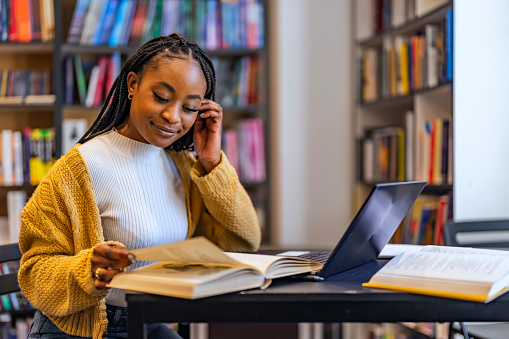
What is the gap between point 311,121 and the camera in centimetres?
299

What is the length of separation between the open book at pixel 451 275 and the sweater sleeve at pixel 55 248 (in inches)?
19.6

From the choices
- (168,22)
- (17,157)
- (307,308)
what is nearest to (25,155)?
→ (17,157)

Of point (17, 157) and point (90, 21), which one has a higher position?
point (90, 21)

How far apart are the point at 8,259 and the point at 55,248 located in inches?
14.7

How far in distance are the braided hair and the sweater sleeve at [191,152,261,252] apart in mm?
131

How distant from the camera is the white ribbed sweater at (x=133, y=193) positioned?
1195 millimetres

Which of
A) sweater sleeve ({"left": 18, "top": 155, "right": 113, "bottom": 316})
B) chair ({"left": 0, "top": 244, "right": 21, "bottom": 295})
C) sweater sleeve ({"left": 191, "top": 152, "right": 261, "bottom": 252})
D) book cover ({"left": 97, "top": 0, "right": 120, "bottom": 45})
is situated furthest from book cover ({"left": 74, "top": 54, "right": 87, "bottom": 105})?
sweater sleeve ({"left": 18, "top": 155, "right": 113, "bottom": 316})

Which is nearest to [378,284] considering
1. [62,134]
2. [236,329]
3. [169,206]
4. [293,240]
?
[169,206]

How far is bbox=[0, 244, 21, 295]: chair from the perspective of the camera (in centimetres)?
136

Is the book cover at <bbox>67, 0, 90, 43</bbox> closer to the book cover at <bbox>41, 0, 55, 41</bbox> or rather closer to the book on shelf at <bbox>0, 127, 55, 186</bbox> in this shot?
the book cover at <bbox>41, 0, 55, 41</bbox>

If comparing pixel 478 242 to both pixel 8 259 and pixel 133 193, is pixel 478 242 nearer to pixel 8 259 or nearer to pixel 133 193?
pixel 133 193

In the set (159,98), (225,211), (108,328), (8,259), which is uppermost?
(159,98)

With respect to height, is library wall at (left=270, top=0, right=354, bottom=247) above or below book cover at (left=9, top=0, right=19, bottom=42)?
below

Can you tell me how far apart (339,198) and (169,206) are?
1861mm
